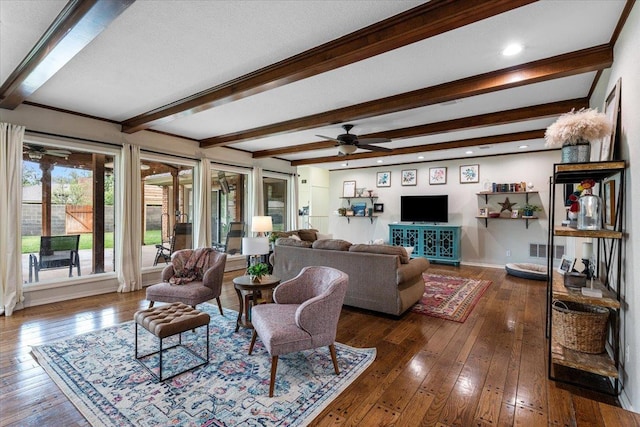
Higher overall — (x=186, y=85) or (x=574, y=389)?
(x=186, y=85)

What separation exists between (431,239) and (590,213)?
17.8 feet

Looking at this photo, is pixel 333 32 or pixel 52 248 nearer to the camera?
pixel 333 32

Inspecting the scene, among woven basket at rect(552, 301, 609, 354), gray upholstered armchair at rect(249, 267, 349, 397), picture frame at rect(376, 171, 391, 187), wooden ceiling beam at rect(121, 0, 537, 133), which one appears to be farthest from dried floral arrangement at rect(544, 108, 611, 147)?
picture frame at rect(376, 171, 391, 187)

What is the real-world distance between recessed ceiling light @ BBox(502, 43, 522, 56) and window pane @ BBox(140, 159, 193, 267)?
5527mm

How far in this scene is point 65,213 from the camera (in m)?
4.66

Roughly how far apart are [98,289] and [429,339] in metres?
4.89

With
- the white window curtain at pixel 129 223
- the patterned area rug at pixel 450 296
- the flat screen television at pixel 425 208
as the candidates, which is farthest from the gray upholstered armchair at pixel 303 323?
the flat screen television at pixel 425 208

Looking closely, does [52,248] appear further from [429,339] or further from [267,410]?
[429,339]

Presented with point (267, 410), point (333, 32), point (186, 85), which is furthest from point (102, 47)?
point (267, 410)

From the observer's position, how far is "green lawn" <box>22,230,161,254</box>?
425 centimetres

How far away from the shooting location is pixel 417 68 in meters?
3.05

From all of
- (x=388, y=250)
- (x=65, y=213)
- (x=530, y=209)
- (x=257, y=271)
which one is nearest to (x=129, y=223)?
(x=65, y=213)

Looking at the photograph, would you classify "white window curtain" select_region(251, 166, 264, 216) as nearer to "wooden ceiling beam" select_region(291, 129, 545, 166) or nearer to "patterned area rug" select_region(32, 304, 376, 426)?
"wooden ceiling beam" select_region(291, 129, 545, 166)

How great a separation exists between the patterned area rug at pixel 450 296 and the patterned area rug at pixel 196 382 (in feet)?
5.03
